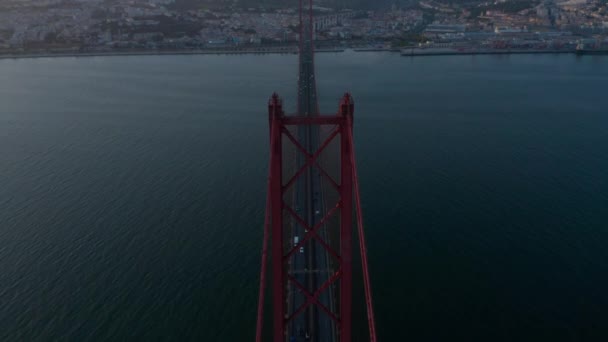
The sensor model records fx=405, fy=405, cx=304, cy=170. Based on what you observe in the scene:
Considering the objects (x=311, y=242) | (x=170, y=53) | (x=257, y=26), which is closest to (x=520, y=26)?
(x=257, y=26)

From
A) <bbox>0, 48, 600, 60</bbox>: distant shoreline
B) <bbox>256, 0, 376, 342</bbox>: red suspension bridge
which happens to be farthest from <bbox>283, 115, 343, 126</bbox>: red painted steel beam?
<bbox>0, 48, 600, 60</bbox>: distant shoreline

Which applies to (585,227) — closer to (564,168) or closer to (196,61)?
(564,168)

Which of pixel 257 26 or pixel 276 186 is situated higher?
pixel 257 26

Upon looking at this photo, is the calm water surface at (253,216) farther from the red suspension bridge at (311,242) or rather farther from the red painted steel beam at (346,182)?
the red painted steel beam at (346,182)

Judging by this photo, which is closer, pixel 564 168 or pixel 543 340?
pixel 543 340

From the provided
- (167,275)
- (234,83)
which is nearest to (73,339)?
(167,275)

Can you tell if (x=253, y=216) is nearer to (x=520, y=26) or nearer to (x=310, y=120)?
(x=310, y=120)
